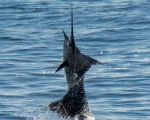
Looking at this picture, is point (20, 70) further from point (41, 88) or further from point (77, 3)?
point (77, 3)

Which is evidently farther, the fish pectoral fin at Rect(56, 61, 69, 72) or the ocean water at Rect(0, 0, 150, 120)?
the ocean water at Rect(0, 0, 150, 120)

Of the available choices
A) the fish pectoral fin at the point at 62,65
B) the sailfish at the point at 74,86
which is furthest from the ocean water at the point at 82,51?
the fish pectoral fin at the point at 62,65

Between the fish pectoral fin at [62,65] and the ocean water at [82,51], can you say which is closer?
the fish pectoral fin at [62,65]

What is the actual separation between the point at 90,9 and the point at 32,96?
954cm

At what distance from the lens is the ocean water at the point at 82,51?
12.9 m

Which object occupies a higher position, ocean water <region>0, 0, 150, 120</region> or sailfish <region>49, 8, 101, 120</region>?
sailfish <region>49, 8, 101, 120</region>

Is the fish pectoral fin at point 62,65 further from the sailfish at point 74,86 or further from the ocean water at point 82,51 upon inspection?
the ocean water at point 82,51

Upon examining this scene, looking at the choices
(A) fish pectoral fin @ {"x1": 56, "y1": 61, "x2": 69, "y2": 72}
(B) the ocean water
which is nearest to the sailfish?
(A) fish pectoral fin @ {"x1": 56, "y1": 61, "x2": 69, "y2": 72}

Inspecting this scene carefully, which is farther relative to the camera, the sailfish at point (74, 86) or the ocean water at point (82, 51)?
the ocean water at point (82, 51)

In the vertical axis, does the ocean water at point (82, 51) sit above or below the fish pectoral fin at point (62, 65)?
below

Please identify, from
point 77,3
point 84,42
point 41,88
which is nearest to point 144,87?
point 41,88

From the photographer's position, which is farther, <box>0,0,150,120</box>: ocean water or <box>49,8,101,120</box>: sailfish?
<box>0,0,150,120</box>: ocean water

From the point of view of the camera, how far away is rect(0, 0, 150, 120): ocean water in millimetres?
12938

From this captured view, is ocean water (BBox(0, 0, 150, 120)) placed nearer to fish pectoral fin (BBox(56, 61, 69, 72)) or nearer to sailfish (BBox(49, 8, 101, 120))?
sailfish (BBox(49, 8, 101, 120))
